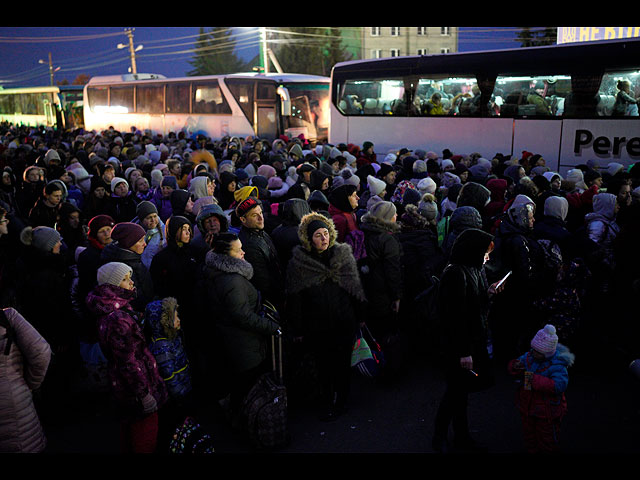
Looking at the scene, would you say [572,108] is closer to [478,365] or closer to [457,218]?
[457,218]

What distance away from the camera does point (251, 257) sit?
4.96m

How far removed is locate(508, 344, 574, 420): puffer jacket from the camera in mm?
3799

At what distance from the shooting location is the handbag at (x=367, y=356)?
5.00 m

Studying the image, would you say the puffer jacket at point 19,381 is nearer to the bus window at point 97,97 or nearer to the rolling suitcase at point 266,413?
the rolling suitcase at point 266,413

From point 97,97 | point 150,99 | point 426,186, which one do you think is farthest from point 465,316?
point 97,97

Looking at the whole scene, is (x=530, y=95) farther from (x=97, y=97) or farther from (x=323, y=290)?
(x=97, y=97)

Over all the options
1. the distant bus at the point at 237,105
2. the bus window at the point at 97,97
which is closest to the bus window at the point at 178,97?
the distant bus at the point at 237,105

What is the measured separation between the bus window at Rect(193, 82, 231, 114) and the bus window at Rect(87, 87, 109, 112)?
8.51 meters

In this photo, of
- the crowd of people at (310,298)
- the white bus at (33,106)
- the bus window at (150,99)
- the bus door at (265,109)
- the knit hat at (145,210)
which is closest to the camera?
the crowd of people at (310,298)

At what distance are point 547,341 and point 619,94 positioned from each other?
10.2 metres

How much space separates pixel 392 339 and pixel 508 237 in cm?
147

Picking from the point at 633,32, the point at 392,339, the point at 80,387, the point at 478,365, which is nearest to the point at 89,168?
the point at 80,387

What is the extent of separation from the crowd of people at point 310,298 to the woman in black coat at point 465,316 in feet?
0.05
